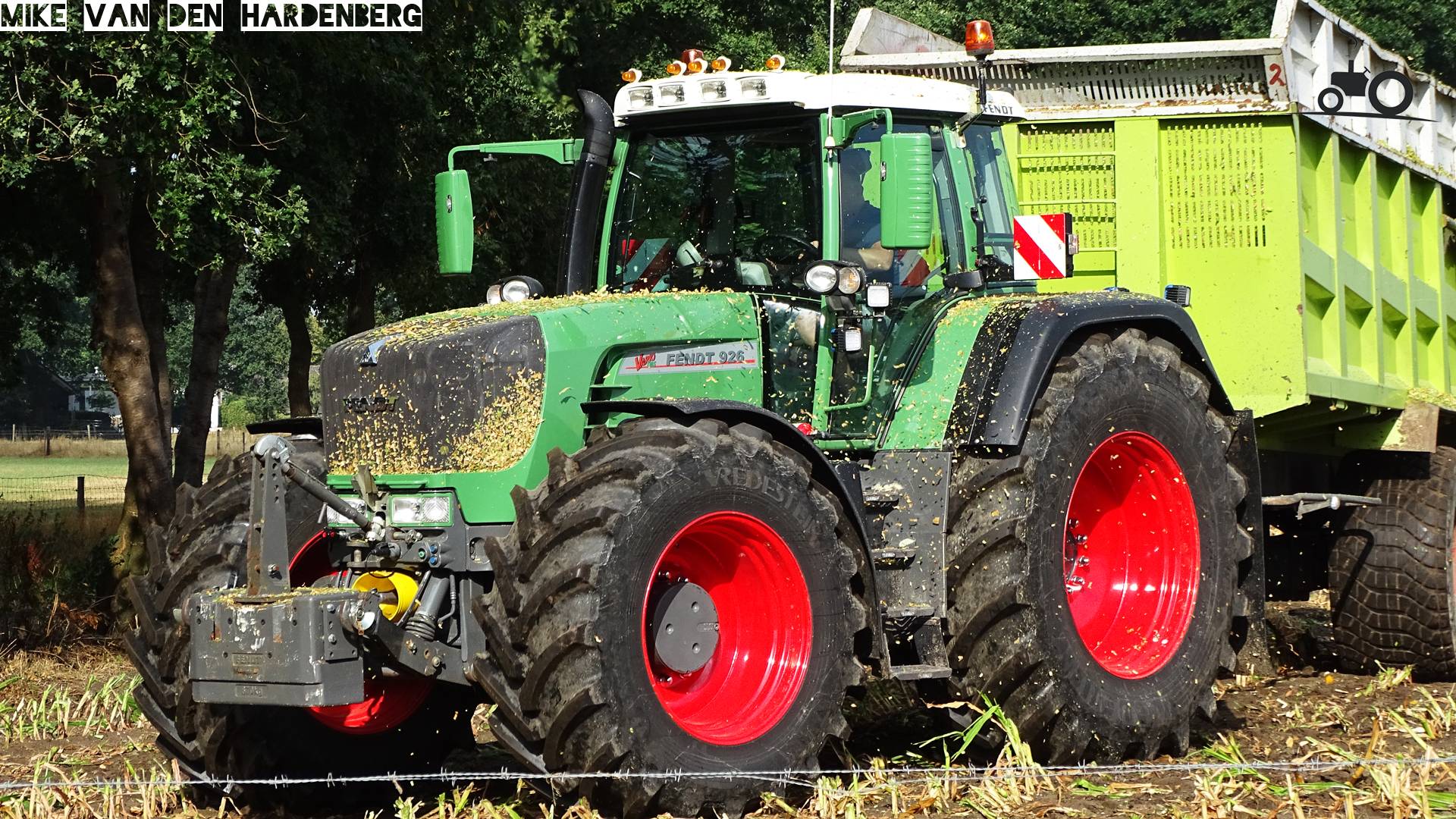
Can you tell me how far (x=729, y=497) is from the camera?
19.9ft

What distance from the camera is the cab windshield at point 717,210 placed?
23.5ft

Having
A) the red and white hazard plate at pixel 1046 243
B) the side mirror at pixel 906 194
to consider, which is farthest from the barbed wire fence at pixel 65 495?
the side mirror at pixel 906 194

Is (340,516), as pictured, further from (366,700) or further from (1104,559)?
(1104,559)

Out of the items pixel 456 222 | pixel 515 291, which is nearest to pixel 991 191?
pixel 515 291

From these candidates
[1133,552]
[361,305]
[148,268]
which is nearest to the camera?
[1133,552]

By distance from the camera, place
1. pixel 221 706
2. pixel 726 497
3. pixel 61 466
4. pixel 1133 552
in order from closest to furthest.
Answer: pixel 726 497, pixel 221 706, pixel 1133 552, pixel 61 466

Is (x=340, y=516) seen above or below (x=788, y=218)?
below

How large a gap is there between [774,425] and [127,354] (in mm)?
8643

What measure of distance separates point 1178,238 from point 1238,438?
1.68 meters

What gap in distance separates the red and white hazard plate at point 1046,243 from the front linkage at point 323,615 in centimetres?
348

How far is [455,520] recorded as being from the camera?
623cm

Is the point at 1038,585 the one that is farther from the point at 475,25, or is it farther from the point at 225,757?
the point at 475,25

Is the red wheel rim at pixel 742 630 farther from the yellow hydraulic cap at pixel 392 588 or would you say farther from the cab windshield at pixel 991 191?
the cab windshield at pixel 991 191

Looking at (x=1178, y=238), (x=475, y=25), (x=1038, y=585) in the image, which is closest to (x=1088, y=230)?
(x=1178, y=238)
